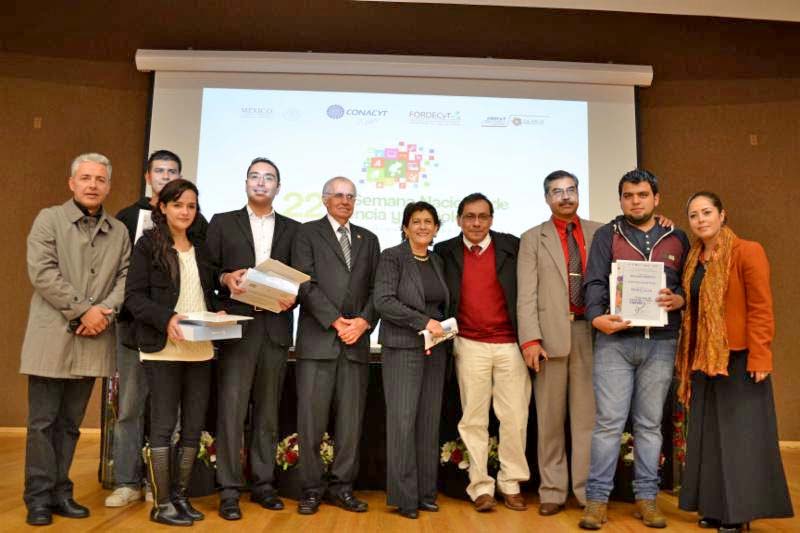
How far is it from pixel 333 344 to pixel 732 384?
1.80 metres

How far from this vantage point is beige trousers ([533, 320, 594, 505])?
3324 mm

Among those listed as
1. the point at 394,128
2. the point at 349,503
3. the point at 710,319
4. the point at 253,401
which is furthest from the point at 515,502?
the point at 394,128

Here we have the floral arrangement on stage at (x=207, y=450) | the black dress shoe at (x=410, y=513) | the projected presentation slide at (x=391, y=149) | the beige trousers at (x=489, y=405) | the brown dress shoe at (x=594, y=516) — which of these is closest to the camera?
the brown dress shoe at (x=594, y=516)

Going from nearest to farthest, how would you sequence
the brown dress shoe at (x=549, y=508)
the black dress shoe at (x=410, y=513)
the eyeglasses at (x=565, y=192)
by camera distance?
the black dress shoe at (x=410, y=513), the brown dress shoe at (x=549, y=508), the eyeglasses at (x=565, y=192)

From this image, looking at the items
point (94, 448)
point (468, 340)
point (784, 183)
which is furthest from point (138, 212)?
point (784, 183)

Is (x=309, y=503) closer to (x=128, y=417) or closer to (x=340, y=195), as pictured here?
(x=128, y=417)

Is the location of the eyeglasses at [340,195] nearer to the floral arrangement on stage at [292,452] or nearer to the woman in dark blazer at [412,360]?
the woman in dark blazer at [412,360]

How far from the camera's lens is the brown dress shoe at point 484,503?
3246mm

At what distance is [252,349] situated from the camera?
3.18m

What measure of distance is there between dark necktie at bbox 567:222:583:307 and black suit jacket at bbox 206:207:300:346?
142cm

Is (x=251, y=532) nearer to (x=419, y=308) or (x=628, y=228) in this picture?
(x=419, y=308)

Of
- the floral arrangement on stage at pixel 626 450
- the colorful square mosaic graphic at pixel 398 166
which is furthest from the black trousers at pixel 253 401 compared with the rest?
the colorful square mosaic graphic at pixel 398 166

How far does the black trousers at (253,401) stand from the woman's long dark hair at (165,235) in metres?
0.50

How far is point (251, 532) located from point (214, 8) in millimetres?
4280
